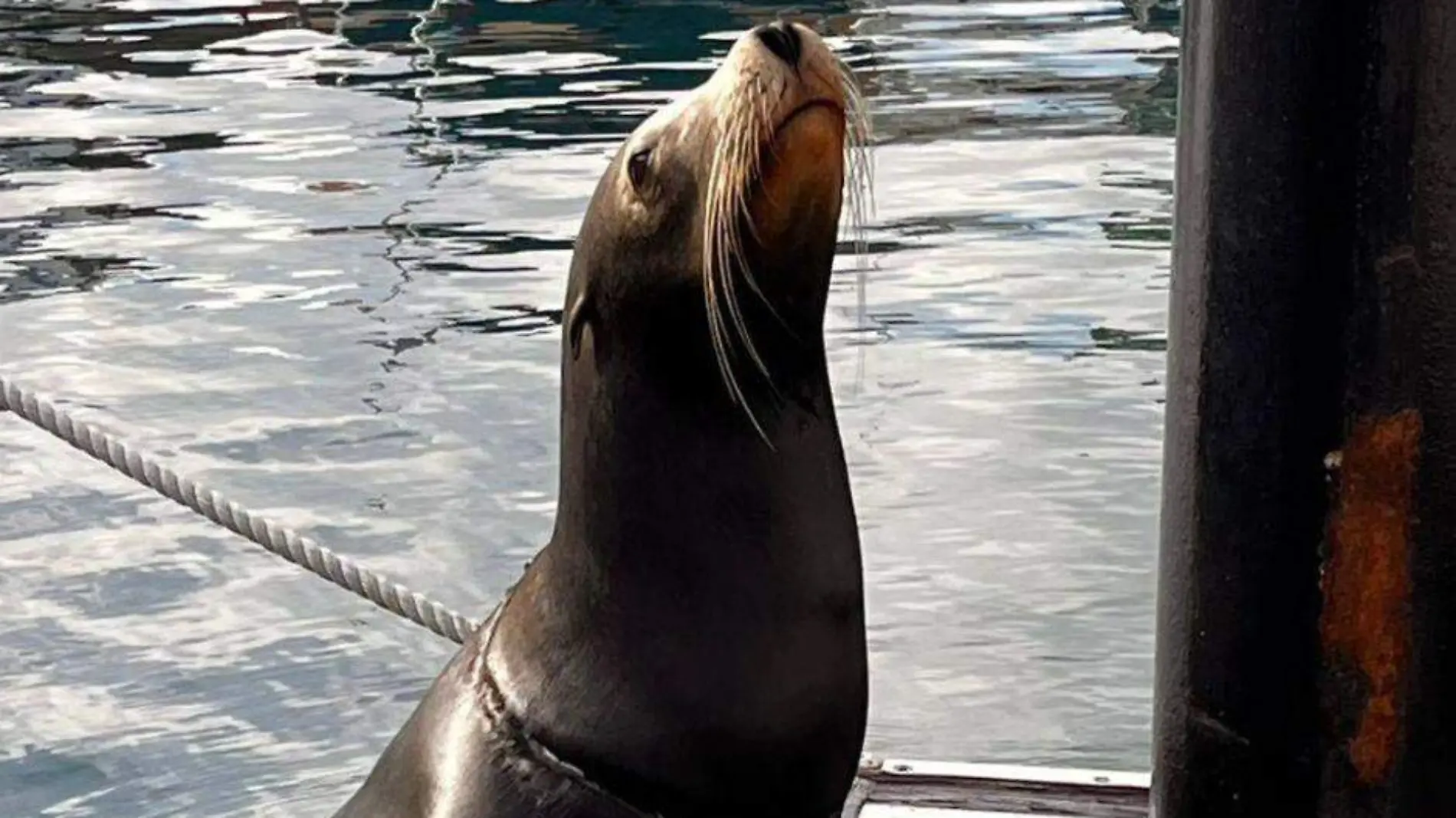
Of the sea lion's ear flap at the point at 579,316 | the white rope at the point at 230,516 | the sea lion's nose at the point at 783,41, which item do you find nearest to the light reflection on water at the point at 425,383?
the white rope at the point at 230,516

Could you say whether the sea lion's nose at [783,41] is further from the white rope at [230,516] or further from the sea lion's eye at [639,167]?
the white rope at [230,516]

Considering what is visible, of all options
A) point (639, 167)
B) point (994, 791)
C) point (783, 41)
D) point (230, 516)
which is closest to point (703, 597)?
point (639, 167)

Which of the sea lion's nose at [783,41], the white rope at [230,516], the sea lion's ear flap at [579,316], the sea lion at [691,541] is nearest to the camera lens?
the sea lion's nose at [783,41]

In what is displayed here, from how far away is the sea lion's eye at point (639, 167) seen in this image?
2.52m

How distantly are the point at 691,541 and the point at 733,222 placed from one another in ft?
1.20

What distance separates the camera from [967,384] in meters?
7.56

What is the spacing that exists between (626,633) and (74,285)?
7.31m

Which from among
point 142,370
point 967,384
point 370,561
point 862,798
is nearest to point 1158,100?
point 967,384

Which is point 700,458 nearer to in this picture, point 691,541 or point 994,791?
point 691,541

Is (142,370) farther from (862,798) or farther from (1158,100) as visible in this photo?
(1158,100)

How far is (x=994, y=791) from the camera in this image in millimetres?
3486

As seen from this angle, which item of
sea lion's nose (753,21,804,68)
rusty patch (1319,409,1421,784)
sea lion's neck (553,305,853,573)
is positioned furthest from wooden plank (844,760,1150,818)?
sea lion's nose (753,21,804,68)

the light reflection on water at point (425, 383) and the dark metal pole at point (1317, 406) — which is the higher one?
the dark metal pole at point (1317, 406)

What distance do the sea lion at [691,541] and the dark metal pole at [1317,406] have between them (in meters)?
0.41
